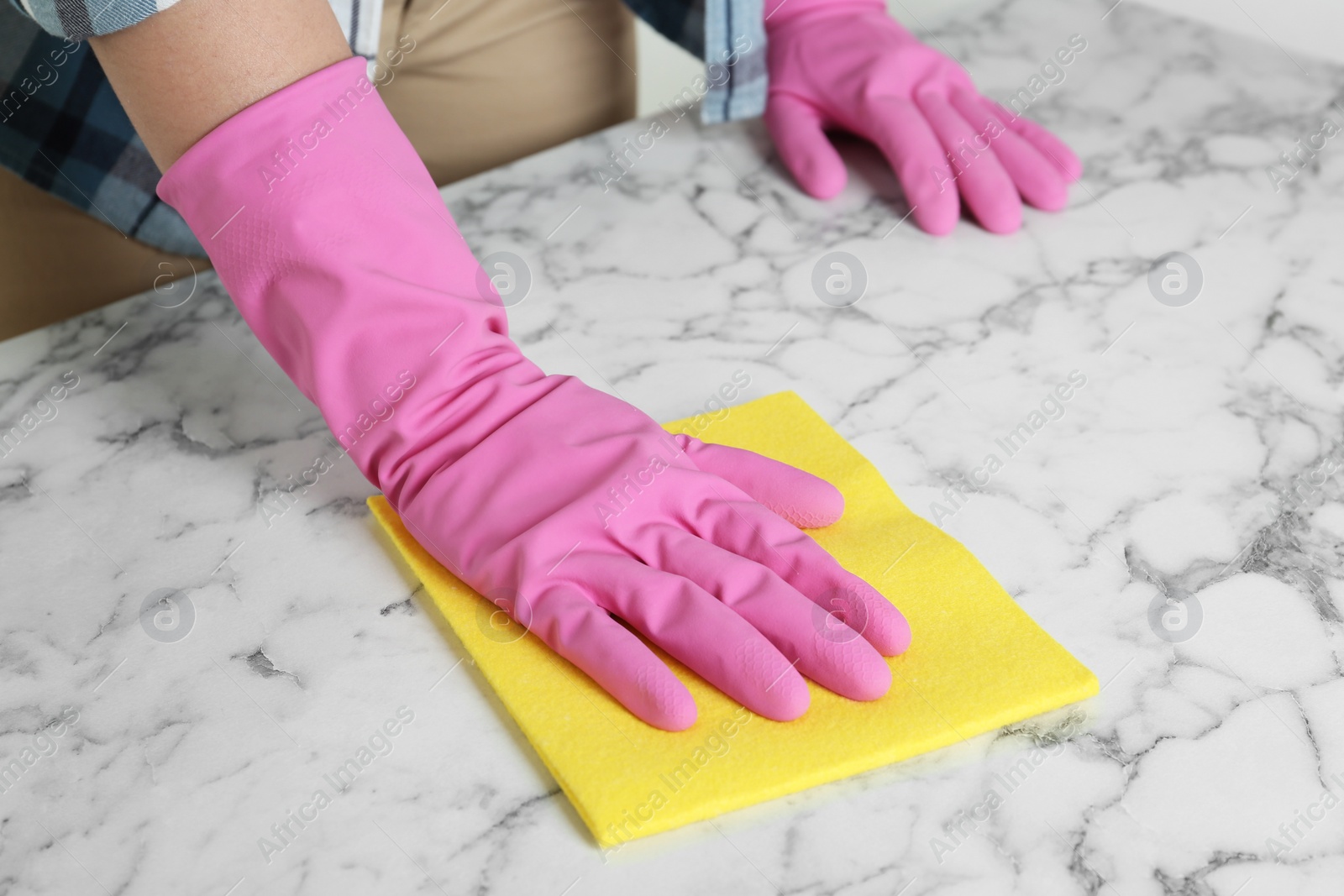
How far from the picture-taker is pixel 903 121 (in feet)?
3.52

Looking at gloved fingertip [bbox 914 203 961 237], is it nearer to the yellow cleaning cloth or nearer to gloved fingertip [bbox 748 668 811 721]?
the yellow cleaning cloth

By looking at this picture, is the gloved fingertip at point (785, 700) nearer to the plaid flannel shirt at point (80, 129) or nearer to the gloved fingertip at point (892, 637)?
the gloved fingertip at point (892, 637)

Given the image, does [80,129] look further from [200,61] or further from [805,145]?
[805,145]

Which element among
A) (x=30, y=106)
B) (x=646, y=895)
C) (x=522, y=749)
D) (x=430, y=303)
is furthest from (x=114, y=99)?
(x=646, y=895)

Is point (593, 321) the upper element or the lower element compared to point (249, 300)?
lower

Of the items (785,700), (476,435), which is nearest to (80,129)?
(476,435)

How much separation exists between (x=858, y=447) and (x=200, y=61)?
49 cm

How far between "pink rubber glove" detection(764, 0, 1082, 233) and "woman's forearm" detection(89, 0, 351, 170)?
0.52m

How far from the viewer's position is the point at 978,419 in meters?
0.82

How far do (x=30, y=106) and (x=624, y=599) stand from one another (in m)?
0.67

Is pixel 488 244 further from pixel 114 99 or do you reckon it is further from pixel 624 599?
pixel 624 599

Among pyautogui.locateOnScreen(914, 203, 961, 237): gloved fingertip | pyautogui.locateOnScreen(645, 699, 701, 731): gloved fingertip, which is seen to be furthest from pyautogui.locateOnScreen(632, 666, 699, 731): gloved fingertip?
pyautogui.locateOnScreen(914, 203, 961, 237): gloved fingertip

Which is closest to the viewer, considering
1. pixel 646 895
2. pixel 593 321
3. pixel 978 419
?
pixel 646 895

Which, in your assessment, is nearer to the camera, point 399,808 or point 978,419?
point 399,808
